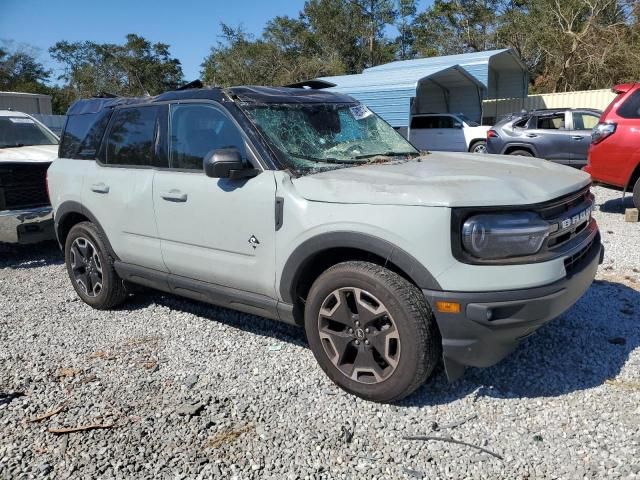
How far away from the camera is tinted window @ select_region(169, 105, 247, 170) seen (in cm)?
363

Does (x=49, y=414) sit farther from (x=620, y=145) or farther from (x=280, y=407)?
(x=620, y=145)

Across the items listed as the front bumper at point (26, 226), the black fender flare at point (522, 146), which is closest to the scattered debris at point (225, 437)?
the front bumper at point (26, 226)

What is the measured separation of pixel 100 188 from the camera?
4.44m

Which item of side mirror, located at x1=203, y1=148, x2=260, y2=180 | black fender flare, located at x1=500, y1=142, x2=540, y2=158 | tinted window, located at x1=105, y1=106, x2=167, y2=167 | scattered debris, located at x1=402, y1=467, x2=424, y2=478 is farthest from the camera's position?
black fender flare, located at x1=500, y1=142, x2=540, y2=158

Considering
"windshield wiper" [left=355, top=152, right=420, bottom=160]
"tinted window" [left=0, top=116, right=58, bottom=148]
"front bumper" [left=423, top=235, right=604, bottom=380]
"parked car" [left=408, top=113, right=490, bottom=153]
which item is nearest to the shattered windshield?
"windshield wiper" [left=355, top=152, right=420, bottom=160]

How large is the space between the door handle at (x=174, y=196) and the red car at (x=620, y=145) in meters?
6.14

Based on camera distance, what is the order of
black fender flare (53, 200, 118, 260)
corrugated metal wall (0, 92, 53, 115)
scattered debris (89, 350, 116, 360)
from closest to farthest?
scattered debris (89, 350, 116, 360) → black fender flare (53, 200, 118, 260) → corrugated metal wall (0, 92, 53, 115)

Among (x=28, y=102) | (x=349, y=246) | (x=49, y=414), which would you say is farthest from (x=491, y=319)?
(x=28, y=102)

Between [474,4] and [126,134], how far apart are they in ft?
102

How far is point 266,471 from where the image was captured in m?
2.60

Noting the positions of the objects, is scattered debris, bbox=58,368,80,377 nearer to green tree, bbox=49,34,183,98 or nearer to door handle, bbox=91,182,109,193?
door handle, bbox=91,182,109,193

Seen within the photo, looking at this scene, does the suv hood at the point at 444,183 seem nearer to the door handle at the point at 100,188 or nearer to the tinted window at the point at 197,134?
the tinted window at the point at 197,134

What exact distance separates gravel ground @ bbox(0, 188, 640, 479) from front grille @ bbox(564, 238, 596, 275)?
747mm

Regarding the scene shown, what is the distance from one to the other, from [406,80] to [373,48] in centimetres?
2064
